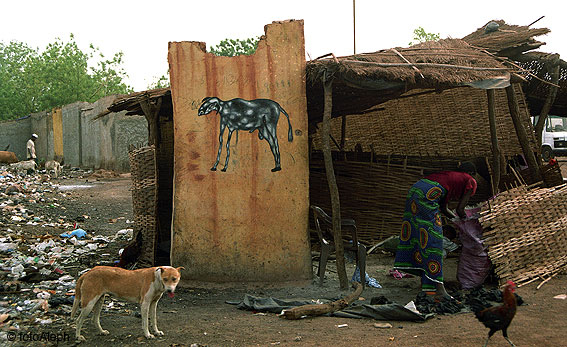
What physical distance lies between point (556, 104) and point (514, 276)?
17.2 feet

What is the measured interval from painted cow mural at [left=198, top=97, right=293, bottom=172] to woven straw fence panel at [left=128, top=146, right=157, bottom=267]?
38.4 inches

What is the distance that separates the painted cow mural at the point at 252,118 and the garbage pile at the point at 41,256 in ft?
7.02

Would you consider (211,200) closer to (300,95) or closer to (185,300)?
(185,300)

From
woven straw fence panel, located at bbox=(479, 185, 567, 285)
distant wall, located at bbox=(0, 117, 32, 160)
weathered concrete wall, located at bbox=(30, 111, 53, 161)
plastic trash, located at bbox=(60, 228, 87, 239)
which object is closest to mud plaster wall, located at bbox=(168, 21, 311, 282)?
woven straw fence panel, located at bbox=(479, 185, 567, 285)

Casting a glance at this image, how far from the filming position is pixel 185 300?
19.0 feet

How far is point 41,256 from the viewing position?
25.0ft

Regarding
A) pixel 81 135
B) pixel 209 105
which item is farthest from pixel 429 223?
pixel 81 135

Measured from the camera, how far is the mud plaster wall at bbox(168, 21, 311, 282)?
624 centimetres

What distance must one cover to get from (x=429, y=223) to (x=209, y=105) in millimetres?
2652

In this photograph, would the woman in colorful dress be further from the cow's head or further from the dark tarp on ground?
the cow's head

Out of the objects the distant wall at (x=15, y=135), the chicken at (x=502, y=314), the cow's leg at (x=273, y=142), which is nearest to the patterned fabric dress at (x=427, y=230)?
the cow's leg at (x=273, y=142)

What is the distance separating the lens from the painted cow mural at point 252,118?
6.26m

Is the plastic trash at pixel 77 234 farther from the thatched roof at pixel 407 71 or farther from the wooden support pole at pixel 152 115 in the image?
the thatched roof at pixel 407 71

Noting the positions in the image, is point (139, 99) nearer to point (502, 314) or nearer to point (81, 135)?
point (502, 314)
